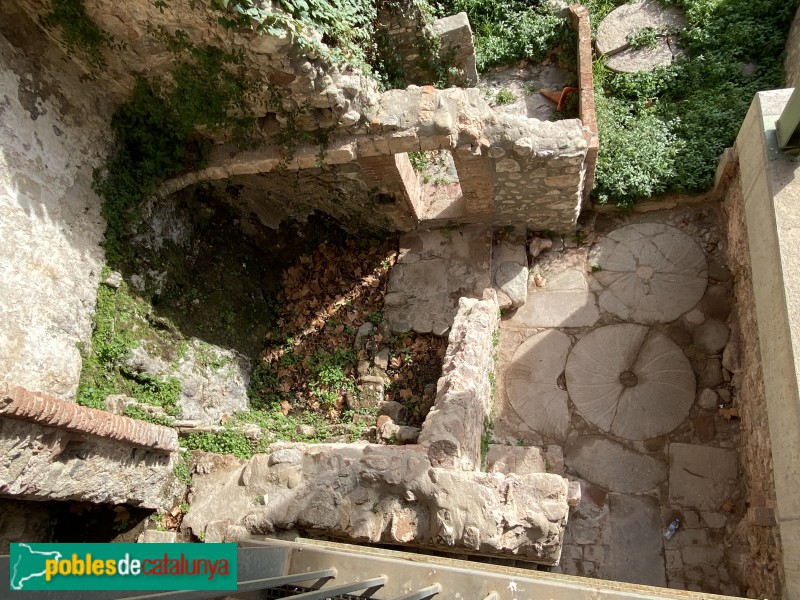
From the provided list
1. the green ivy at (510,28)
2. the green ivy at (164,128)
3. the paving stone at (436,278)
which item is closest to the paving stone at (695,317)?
the paving stone at (436,278)

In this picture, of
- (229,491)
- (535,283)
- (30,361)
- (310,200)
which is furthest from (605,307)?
(30,361)

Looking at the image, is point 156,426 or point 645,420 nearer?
point 156,426

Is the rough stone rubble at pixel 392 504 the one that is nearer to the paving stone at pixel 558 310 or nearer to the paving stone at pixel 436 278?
the paving stone at pixel 436 278

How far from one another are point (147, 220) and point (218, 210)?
3.00ft

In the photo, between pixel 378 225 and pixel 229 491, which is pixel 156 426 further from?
pixel 378 225

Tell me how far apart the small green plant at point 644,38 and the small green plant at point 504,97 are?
4.52 feet

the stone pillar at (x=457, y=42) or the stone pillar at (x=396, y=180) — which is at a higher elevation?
the stone pillar at (x=457, y=42)

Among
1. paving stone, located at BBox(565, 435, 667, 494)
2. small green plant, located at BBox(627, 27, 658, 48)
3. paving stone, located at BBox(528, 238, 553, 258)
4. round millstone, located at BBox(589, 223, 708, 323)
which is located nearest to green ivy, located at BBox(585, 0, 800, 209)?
small green plant, located at BBox(627, 27, 658, 48)

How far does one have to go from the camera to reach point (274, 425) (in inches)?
199

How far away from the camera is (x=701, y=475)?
4691 mm

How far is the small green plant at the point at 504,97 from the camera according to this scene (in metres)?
6.68

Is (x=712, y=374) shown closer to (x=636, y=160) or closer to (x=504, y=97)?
(x=636, y=160)
